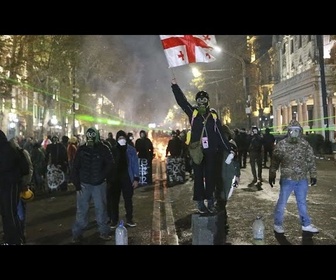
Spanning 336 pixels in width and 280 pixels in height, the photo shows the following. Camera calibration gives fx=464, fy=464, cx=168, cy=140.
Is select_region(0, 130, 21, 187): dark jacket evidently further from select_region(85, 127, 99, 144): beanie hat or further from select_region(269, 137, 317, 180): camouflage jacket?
select_region(269, 137, 317, 180): camouflage jacket

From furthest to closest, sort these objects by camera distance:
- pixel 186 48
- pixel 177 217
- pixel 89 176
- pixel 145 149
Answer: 1. pixel 145 149
2. pixel 177 217
3. pixel 186 48
4. pixel 89 176

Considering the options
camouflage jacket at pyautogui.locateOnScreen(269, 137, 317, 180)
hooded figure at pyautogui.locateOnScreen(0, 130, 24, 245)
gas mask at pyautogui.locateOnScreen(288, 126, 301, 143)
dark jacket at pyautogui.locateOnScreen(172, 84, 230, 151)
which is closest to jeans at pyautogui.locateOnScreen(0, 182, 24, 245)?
hooded figure at pyautogui.locateOnScreen(0, 130, 24, 245)

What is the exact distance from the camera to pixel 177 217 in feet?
32.6

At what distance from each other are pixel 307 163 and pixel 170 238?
102 inches

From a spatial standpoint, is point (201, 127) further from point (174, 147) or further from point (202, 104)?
point (174, 147)

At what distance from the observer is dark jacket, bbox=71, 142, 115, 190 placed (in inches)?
297

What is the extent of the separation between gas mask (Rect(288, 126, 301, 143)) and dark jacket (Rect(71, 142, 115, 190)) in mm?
2990

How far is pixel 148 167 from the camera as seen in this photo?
53.3ft

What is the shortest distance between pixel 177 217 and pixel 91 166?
305 centimetres

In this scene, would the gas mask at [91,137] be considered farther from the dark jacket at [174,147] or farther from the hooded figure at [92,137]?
the dark jacket at [174,147]

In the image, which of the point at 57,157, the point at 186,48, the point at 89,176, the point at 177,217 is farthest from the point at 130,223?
the point at 57,157
